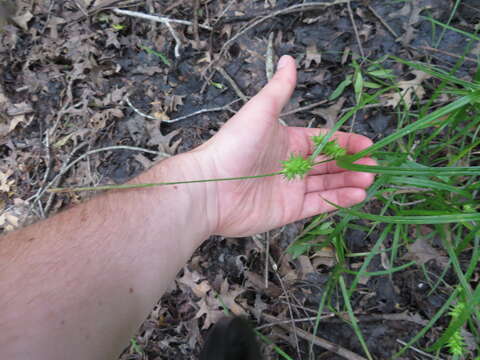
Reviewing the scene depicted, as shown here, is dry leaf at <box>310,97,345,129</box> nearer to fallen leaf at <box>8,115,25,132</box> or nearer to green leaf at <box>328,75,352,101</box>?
green leaf at <box>328,75,352,101</box>

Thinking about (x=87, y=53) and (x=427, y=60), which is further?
(x=87, y=53)

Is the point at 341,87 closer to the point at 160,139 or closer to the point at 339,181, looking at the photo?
the point at 339,181

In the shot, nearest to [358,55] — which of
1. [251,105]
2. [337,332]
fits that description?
[251,105]

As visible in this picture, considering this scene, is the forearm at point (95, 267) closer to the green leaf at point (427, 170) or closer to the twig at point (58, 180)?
the green leaf at point (427, 170)

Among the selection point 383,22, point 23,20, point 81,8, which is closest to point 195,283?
point 383,22

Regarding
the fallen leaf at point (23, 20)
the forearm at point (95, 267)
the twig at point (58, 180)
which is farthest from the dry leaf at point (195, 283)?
the fallen leaf at point (23, 20)

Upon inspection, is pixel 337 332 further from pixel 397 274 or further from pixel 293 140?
pixel 293 140

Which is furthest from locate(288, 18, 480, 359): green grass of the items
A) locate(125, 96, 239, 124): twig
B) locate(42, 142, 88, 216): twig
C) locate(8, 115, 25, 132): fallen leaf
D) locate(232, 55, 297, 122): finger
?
locate(8, 115, 25, 132): fallen leaf
